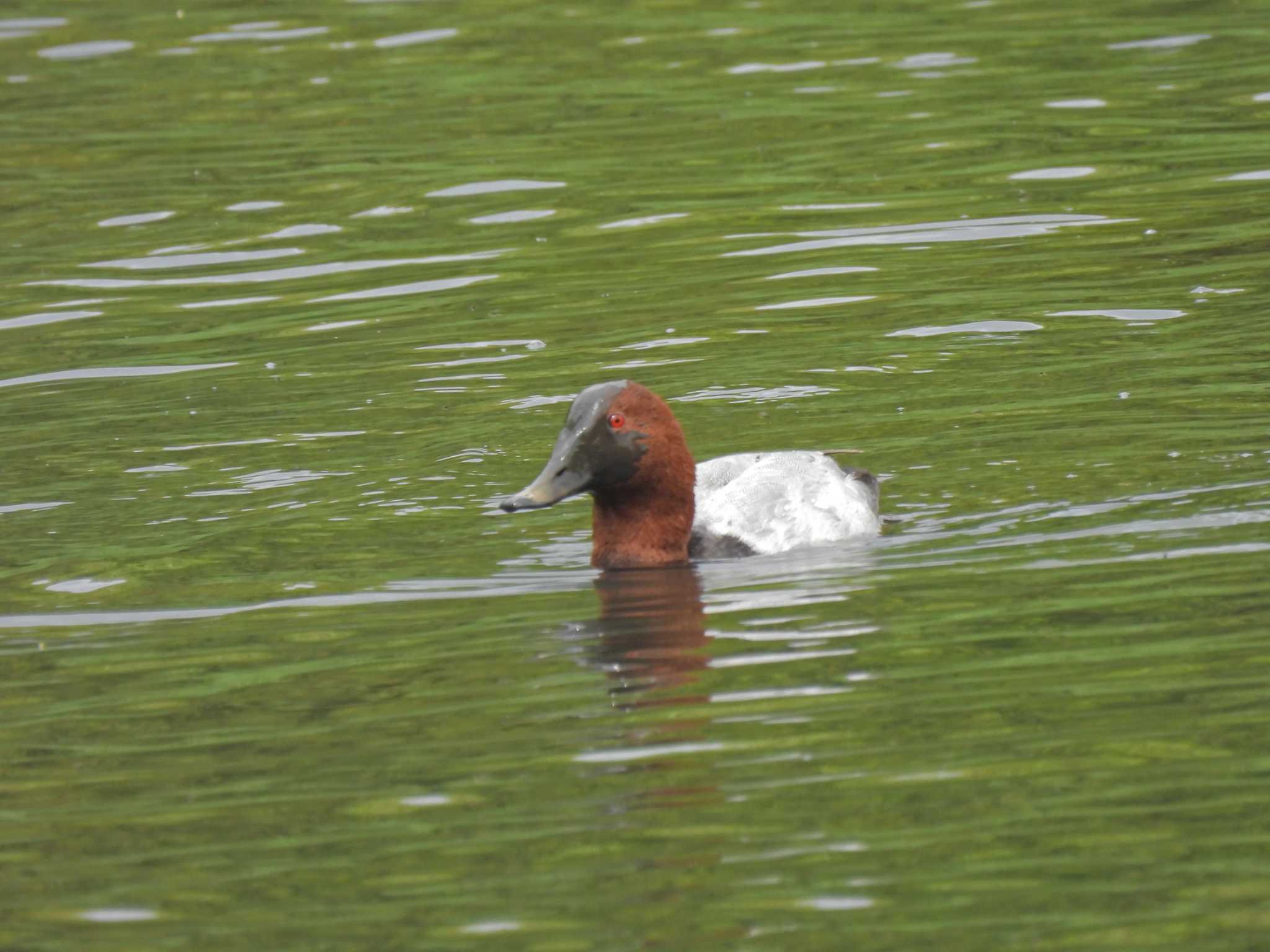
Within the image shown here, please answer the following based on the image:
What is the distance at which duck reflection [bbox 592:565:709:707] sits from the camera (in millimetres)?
7254

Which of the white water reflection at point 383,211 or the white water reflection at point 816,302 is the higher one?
the white water reflection at point 383,211

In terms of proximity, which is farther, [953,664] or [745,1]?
[745,1]

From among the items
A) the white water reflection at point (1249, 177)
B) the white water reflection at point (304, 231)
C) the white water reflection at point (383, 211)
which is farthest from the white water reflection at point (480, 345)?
the white water reflection at point (1249, 177)

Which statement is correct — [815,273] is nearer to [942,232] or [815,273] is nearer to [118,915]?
[942,232]

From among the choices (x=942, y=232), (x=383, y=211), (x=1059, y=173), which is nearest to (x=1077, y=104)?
(x=1059, y=173)

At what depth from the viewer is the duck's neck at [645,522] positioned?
362 inches

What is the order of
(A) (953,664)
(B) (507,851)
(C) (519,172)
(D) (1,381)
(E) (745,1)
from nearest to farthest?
(B) (507,851) → (A) (953,664) → (D) (1,381) → (C) (519,172) → (E) (745,1)

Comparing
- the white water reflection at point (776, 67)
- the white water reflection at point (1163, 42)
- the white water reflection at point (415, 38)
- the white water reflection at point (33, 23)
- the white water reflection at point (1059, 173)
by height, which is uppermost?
the white water reflection at point (33, 23)

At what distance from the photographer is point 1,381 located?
43.8 feet

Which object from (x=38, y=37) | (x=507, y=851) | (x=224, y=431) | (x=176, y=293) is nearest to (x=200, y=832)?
(x=507, y=851)

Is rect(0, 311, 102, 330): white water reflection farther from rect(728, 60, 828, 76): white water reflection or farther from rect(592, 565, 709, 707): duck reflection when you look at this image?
rect(728, 60, 828, 76): white water reflection

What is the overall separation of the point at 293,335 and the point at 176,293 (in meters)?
1.58

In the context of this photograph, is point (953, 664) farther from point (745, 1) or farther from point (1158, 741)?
point (745, 1)

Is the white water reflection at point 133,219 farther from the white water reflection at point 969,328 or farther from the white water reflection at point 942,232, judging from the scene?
the white water reflection at point 969,328
